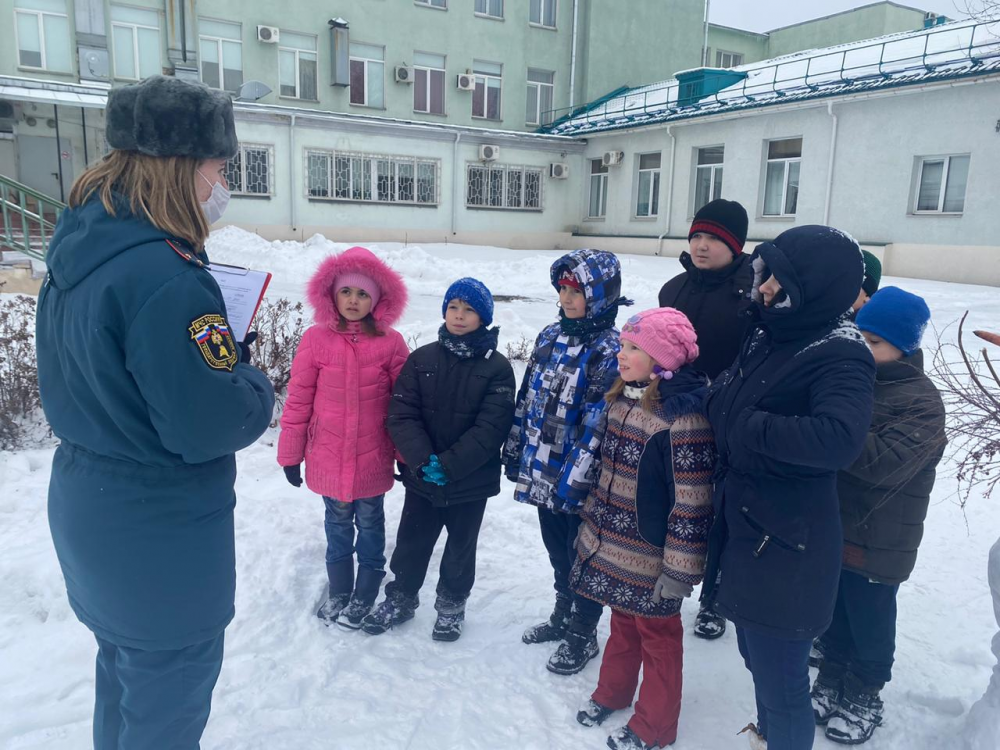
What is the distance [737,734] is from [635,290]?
9820 millimetres

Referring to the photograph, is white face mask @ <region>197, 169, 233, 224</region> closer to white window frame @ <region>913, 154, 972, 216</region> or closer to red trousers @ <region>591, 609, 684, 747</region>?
red trousers @ <region>591, 609, 684, 747</region>

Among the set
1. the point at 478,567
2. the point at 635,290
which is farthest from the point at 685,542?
the point at 635,290

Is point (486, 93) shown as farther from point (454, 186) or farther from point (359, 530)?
point (359, 530)

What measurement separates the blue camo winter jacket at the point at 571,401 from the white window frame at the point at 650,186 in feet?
58.5

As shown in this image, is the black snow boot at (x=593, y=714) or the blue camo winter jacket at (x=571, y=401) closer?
the black snow boot at (x=593, y=714)

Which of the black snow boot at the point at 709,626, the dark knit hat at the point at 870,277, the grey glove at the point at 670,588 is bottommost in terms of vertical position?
the black snow boot at the point at 709,626

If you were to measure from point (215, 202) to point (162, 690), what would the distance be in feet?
4.12

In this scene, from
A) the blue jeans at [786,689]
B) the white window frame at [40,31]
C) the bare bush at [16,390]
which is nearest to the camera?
the blue jeans at [786,689]

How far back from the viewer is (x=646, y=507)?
248 centimetres

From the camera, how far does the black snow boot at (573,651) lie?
2.96 m

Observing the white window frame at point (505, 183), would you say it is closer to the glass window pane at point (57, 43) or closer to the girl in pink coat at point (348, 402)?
the glass window pane at point (57, 43)

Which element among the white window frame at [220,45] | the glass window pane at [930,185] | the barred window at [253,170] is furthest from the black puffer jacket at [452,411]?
the white window frame at [220,45]

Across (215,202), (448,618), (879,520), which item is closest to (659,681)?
(879,520)

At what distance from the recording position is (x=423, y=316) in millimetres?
9164
